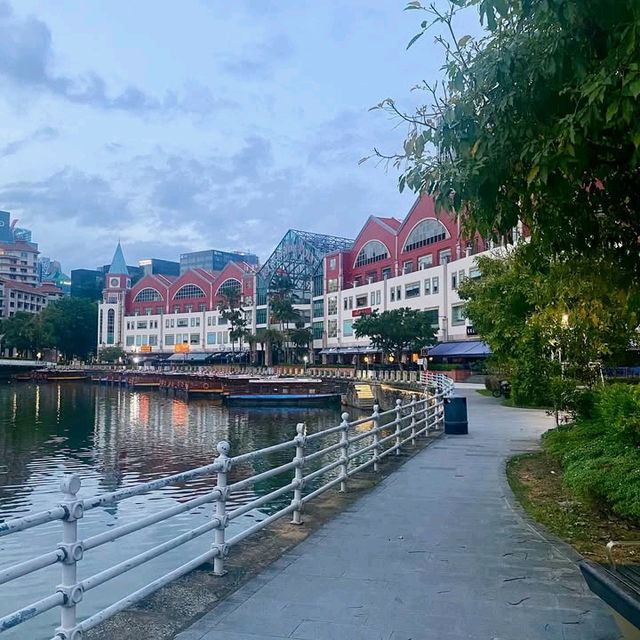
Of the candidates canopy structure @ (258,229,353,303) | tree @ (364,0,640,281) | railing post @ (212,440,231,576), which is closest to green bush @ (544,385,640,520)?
tree @ (364,0,640,281)

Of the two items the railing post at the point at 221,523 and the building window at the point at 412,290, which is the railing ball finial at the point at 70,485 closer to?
the railing post at the point at 221,523

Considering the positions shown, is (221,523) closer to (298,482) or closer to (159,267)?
(298,482)

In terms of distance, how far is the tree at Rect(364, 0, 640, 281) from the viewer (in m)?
4.36

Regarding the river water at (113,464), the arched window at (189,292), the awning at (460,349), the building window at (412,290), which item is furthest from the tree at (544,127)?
the arched window at (189,292)

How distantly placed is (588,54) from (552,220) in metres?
1.67

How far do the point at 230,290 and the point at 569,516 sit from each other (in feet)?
287

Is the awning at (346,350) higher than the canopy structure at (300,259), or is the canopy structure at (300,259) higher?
→ the canopy structure at (300,259)

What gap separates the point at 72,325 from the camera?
119 meters

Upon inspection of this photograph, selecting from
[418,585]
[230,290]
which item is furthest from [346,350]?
[418,585]

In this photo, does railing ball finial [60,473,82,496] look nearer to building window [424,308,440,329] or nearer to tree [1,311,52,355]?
building window [424,308,440,329]

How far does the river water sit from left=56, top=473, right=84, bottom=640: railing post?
3.90 meters

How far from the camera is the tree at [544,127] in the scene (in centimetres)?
436

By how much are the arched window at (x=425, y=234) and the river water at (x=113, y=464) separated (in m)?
25.2

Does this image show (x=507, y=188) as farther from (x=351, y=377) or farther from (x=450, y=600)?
(x=351, y=377)
